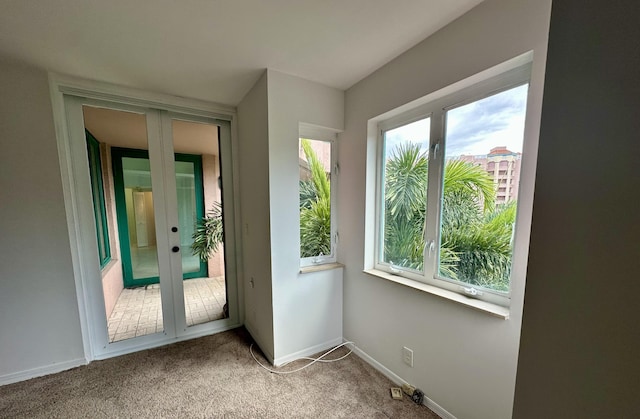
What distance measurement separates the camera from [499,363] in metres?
1.18

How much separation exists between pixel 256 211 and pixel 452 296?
1637 mm

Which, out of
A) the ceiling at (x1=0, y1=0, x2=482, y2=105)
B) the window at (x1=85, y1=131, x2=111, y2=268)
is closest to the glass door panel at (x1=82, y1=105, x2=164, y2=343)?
the window at (x1=85, y1=131, x2=111, y2=268)

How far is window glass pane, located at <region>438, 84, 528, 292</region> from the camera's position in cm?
→ 120

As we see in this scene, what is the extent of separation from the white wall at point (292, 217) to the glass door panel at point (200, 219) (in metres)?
0.96

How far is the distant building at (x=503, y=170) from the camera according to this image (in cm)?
118

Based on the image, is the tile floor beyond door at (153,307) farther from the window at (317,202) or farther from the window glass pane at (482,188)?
the window glass pane at (482,188)

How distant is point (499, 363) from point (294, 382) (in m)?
1.37

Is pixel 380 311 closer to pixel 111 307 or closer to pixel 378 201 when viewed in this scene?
pixel 378 201

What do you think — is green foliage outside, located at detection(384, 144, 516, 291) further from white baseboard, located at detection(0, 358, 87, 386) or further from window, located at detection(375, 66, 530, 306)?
white baseboard, located at detection(0, 358, 87, 386)

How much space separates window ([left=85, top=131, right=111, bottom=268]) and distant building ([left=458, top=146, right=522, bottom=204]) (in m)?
3.03

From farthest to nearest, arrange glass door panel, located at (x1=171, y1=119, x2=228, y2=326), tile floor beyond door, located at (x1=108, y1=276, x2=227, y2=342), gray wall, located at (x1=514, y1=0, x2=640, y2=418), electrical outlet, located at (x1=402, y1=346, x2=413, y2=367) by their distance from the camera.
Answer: glass door panel, located at (x1=171, y1=119, x2=228, y2=326) < tile floor beyond door, located at (x1=108, y1=276, x2=227, y2=342) < electrical outlet, located at (x1=402, y1=346, x2=413, y2=367) < gray wall, located at (x1=514, y1=0, x2=640, y2=418)

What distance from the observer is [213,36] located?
1.39m

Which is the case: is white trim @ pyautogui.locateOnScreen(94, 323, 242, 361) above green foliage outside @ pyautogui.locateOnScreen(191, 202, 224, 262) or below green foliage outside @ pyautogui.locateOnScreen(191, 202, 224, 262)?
below

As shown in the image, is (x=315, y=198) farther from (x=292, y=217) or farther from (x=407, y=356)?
(x=407, y=356)
